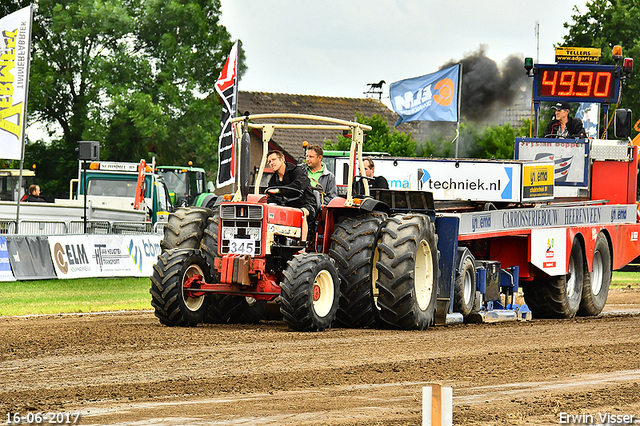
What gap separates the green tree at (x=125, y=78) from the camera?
37.2 meters

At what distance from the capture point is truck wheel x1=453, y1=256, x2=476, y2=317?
41.2 ft

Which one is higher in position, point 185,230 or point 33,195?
point 33,195

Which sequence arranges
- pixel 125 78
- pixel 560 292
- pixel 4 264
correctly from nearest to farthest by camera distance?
pixel 560 292 < pixel 4 264 < pixel 125 78

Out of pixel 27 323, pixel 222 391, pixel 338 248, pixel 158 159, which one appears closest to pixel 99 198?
pixel 158 159

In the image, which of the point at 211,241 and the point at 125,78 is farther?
the point at 125,78

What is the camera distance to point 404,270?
36.1 feet

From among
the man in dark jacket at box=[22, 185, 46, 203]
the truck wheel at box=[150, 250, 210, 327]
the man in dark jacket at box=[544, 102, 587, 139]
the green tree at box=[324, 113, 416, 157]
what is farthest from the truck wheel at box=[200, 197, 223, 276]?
the green tree at box=[324, 113, 416, 157]

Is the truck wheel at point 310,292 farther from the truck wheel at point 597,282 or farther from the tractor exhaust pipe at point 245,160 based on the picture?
the truck wheel at point 597,282

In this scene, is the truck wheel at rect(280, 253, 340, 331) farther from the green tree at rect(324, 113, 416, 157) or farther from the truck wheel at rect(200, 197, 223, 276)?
the green tree at rect(324, 113, 416, 157)

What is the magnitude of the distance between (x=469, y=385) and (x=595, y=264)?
9.15 meters

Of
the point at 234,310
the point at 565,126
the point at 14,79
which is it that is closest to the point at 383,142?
the point at 14,79

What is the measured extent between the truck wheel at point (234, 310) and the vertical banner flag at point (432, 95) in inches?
370

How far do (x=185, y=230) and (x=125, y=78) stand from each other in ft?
89.2

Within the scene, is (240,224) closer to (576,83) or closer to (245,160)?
(245,160)
